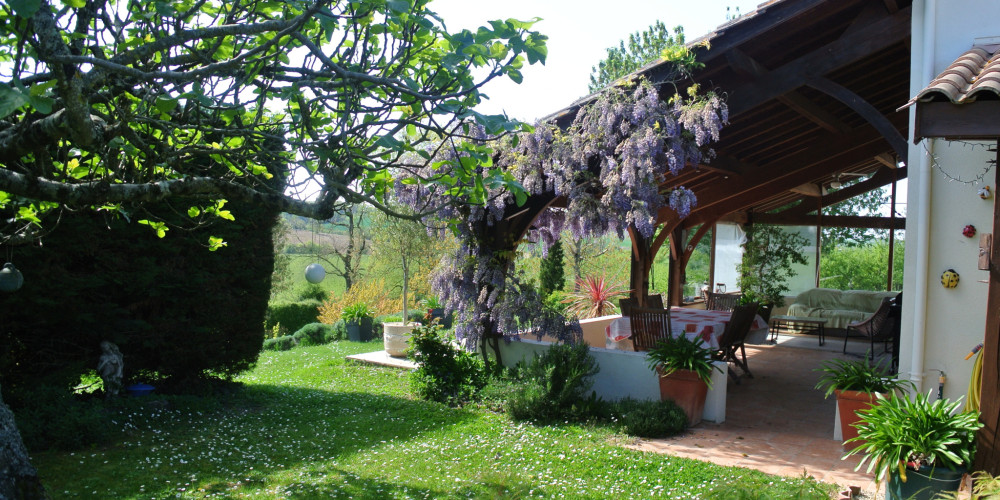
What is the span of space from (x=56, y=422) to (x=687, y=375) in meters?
4.57

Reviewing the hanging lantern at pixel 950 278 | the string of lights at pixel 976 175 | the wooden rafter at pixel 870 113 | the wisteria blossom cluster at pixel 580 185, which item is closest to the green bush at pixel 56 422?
the wisteria blossom cluster at pixel 580 185

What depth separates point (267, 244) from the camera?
7.01m

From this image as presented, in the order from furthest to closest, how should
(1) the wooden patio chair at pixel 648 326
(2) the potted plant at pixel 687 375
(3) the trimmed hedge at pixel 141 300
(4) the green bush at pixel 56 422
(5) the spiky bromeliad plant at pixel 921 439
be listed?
(1) the wooden patio chair at pixel 648 326 < (2) the potted plant at pixel 687 375 < (3) the trimmed hedge at pixel 141 300 < (4) the green bush at pixel 56 422 < (5) the spiky bromeliad plant at pixel 921 439

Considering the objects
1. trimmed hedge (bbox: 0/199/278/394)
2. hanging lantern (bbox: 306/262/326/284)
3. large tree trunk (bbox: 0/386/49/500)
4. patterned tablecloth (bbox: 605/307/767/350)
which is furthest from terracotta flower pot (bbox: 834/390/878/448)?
hanging lantern (bbox: 306/262/326/284)

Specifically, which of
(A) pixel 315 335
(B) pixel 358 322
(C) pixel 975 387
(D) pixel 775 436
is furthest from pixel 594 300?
(C) pixel 975 387

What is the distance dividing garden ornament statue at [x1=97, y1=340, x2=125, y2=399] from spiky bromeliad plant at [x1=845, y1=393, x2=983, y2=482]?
536 cm

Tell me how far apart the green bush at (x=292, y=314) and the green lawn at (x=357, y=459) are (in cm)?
715

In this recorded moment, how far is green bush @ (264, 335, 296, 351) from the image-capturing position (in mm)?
11641

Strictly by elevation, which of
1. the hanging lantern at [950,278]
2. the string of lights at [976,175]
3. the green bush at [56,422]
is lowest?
the green bush at [56,422]

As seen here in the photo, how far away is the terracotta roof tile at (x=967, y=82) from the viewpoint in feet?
9.63

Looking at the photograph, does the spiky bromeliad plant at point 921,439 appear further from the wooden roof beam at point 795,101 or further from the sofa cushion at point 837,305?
the sofa cushion at point 837,305

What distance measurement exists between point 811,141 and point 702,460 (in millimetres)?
6722

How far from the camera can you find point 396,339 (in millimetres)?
8727

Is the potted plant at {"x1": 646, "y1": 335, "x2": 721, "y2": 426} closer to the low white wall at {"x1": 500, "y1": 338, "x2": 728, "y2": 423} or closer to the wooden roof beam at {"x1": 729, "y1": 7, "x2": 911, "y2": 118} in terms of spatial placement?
the low white wall at {"x1": 500, "y1": 338, "x2": 728, "y2": 423}
